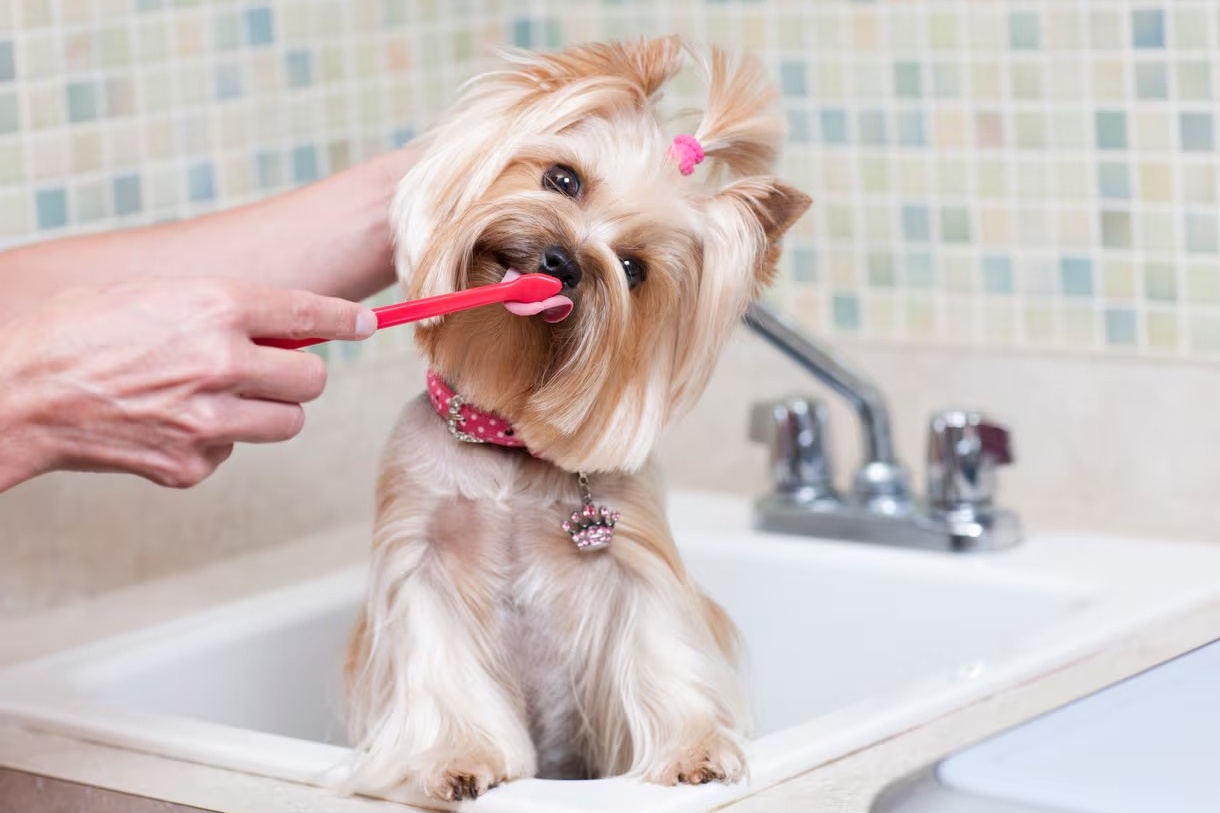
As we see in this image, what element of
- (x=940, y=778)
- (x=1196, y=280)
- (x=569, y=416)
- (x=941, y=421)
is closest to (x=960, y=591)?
(x=941, y=421)

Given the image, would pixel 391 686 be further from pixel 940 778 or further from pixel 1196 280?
pixel 1196 280

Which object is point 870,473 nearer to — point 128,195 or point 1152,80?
point 1152,80

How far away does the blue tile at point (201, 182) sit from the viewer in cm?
151

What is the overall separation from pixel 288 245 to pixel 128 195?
0.26m

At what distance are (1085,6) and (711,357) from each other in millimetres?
602

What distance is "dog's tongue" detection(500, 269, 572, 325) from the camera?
976mm

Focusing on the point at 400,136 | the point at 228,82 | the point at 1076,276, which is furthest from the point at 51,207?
the point at 1076,276

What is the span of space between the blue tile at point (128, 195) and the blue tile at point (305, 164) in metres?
0.16

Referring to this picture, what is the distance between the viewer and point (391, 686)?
3.63 ft

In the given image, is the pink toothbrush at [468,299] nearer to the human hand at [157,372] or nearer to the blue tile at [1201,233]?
the human hand at [157,372]

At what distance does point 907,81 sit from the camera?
1586mm

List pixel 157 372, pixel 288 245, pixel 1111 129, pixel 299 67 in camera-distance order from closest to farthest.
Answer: pixel 157 372 → pixel 288 245 → pixel 1111 129 → pixel 299 67

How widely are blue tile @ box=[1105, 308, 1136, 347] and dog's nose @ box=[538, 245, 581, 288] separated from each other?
2.24ft

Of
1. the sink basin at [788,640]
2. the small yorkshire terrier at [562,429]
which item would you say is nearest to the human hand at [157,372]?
the small yorkshire terrier at [562,429]
